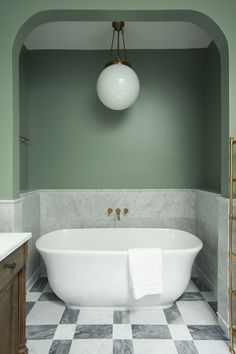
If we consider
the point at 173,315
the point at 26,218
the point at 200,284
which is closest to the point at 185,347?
the point at 173,315

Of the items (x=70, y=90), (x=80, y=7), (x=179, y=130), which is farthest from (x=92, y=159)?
(x=80, y=7)

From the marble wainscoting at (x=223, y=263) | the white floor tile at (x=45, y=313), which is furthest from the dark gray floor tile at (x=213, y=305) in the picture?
the white floor tile at (x=45, y=313)

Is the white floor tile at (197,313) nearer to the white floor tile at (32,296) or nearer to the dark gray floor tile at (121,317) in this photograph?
the dark gray floor tile at (121,317)

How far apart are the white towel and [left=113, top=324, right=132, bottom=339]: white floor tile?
0.23m

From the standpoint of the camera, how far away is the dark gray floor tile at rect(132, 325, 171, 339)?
195cm

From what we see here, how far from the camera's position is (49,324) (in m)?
2.11

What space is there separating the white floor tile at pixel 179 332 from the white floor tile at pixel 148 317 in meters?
0.10

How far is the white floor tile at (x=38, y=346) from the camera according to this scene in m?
1.80

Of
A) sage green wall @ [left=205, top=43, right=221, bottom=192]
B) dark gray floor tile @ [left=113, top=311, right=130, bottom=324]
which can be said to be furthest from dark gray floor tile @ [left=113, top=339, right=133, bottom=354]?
sage green wall @ [left=205, top=43, right=221, bottom=192]

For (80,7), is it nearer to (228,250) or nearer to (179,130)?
(179,130)

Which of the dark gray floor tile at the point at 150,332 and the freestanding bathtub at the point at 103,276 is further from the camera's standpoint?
the freestanding bathtub at the point at 103,276

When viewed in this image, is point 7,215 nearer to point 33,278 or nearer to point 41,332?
point 41,332

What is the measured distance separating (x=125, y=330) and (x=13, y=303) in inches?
35.5

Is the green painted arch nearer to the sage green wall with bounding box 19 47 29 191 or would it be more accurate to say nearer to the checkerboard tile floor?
the sage green wall with bounding box 19 47 29 191
